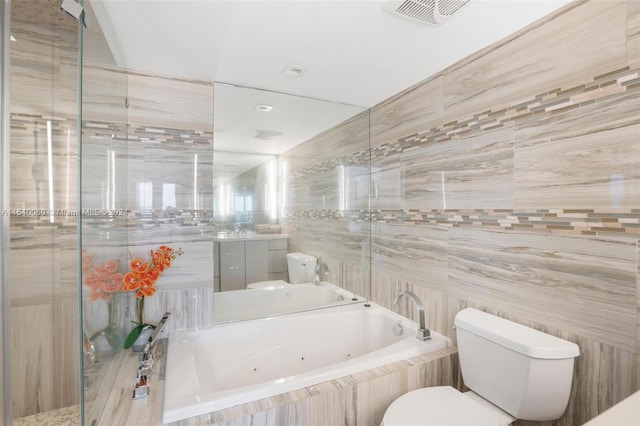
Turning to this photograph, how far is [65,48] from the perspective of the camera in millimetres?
1132

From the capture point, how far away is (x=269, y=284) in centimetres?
260

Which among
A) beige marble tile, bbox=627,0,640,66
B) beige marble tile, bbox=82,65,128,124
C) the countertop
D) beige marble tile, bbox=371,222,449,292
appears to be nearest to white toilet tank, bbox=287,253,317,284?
the countertop

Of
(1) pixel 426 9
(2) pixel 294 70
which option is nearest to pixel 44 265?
(2) pixel 294 70

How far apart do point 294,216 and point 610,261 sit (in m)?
1.97

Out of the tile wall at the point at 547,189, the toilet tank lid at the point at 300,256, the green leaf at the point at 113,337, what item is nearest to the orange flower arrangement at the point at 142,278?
the green leaf at the point at 113,337

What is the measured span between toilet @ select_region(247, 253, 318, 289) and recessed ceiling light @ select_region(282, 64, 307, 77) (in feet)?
4.56

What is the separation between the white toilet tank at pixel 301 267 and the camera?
2.71 meters

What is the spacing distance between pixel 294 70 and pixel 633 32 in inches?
64.8

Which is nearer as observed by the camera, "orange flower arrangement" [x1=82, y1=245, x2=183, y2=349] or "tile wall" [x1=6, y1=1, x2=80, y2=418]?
"tile wall" [x1=6, y1=1, x2=80, y2=418]

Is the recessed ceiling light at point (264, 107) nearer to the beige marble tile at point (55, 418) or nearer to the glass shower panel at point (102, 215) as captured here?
the glass shower panel at point (102, 215)

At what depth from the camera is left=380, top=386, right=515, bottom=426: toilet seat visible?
142 cm

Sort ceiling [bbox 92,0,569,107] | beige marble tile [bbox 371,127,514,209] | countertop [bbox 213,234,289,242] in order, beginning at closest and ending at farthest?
1. ceiling [bbox 92,0,569,107]
2. beige marble tile [bbox 371,127,514,209]
3. countertop [bbox 213,234,289,242]

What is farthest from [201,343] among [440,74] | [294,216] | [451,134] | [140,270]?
[440,74]

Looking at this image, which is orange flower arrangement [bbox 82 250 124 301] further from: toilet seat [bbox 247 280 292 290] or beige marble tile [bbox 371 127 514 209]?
beige marble tile [bbox 371 127 514 209]
